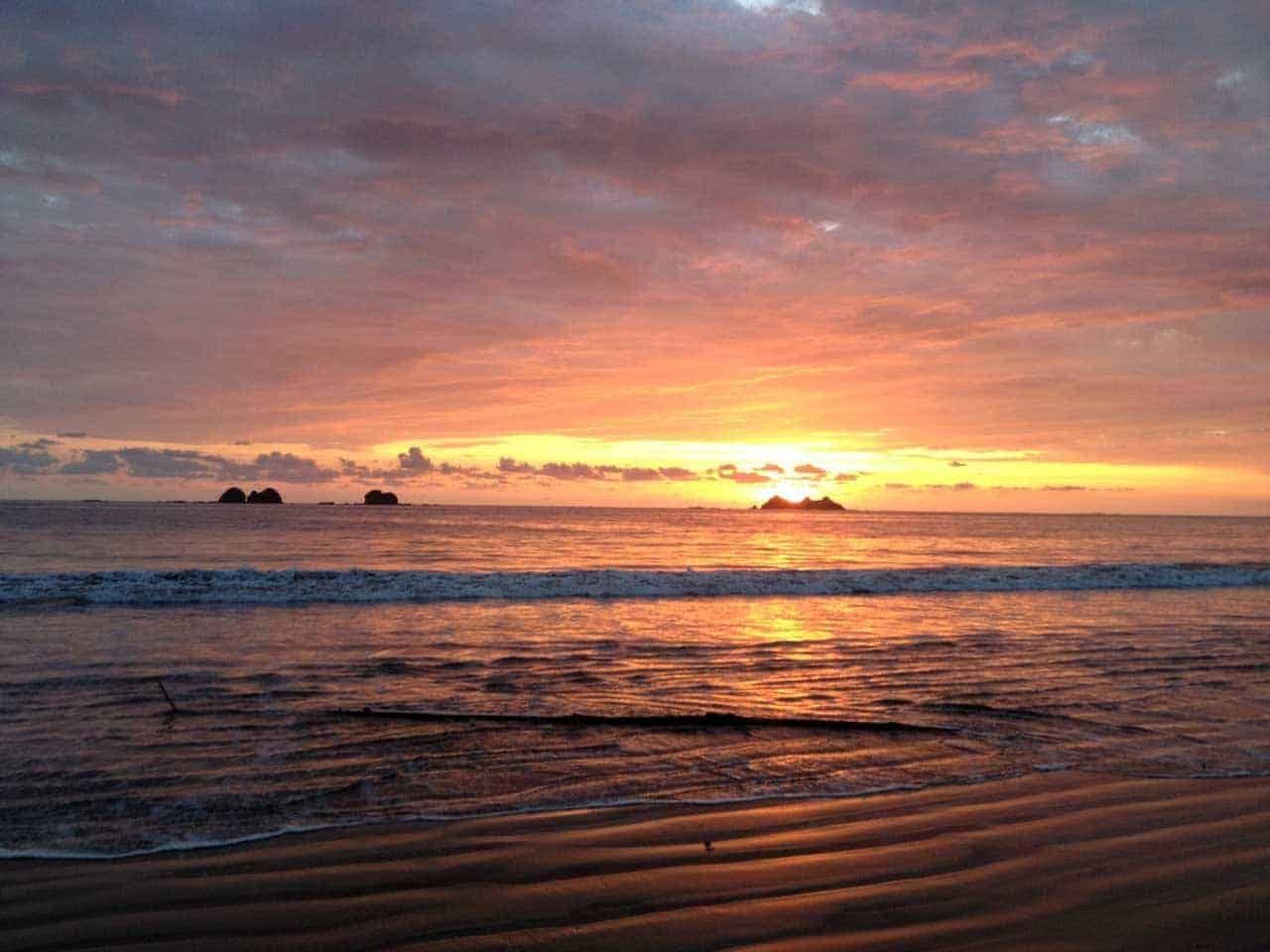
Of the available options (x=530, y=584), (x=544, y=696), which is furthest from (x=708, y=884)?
(x=530, y=584)

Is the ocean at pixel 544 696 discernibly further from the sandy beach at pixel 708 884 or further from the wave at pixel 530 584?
the sandy beach at pixel 708 884

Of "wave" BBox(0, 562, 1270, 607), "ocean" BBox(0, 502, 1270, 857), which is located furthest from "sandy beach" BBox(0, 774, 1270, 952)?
"wave" BBox(0, 562, 1270, 607)

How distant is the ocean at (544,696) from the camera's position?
22.7ft

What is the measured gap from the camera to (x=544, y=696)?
35.6 ft

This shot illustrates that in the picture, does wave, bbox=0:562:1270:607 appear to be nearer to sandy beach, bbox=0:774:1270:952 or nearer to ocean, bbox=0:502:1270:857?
ocean, bbox=0:502:1270:857

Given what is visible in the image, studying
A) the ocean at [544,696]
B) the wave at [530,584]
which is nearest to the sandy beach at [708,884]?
the ocean at [544,696]

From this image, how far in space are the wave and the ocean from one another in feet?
0.63

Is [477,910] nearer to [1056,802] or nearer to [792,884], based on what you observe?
[792,884]

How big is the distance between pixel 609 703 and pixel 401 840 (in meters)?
4.91

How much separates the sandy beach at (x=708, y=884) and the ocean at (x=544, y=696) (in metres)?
0.57

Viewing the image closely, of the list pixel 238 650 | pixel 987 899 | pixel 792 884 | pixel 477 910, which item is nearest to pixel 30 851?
pixel 477 910

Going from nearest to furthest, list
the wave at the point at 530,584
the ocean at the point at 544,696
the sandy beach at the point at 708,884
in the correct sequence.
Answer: the sandy beach at the point at 708,884
the ocean at the point at 544,696
the wave at the point at 530,584

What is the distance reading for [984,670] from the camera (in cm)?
1277

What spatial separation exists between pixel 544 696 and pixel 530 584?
50.8ft
